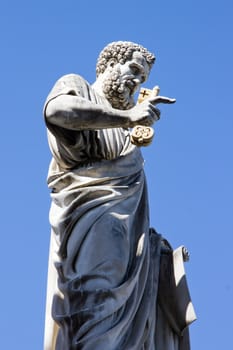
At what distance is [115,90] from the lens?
13.0m

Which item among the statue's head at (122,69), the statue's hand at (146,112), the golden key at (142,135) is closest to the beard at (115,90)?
the statue's head at (122,69)

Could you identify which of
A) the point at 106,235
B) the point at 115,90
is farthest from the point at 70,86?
the point at 106,235

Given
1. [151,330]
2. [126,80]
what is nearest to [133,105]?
[126,80]

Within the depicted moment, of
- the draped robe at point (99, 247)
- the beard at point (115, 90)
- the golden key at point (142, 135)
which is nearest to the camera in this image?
the draped robe at point (99, 247)

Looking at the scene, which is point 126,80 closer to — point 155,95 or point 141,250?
point 155,95

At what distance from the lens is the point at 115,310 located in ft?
39.0

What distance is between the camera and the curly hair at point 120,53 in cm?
1312

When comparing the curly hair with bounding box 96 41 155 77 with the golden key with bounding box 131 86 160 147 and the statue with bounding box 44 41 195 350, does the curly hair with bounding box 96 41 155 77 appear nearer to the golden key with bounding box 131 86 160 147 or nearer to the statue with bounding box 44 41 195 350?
the statue with bounding box 44 41 195 350

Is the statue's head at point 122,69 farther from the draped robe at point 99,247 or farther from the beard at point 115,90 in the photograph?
the draped robe at point 99,247

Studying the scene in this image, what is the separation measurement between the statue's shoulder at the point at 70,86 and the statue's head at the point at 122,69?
10.5 inches

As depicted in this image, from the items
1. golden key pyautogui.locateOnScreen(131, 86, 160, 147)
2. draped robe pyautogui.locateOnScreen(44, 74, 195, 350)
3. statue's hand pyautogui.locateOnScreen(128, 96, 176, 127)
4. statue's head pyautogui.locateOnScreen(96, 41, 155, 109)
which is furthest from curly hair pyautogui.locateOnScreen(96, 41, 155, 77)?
golden key pyautogui.locateOnScreen(131, 86, 160, 147)

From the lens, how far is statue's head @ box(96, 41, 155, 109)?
1301 cm

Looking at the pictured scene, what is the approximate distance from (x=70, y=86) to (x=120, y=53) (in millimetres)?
761

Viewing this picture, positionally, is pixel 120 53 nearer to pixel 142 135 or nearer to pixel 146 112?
pixel 146 112
